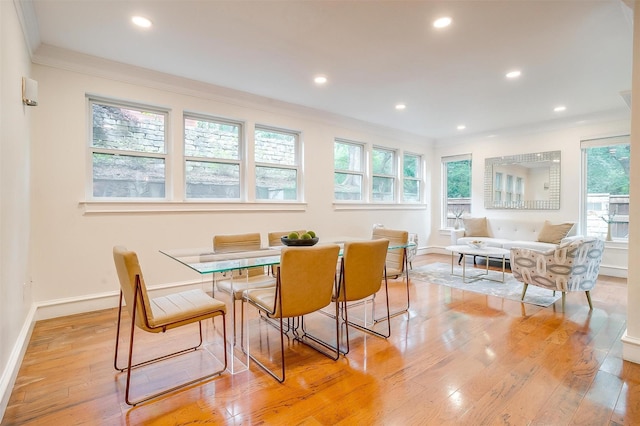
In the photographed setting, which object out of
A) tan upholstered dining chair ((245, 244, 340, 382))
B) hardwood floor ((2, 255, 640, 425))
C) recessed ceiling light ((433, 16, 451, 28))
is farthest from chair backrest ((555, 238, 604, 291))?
tan upholstered dining chair ((245, 244, 340, 382))

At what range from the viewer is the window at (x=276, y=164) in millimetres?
4488

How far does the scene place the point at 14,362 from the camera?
6.47 ft

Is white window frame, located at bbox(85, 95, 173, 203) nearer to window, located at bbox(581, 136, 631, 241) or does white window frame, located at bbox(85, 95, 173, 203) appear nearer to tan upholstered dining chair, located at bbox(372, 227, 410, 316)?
tan upholstered dining chair, located at bbox(372, 227, 410, 316)

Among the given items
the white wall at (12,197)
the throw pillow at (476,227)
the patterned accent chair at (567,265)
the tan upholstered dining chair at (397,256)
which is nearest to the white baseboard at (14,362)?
the white wall at (12,197)

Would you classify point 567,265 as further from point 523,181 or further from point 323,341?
point 523,181

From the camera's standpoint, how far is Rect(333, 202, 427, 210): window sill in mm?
5371

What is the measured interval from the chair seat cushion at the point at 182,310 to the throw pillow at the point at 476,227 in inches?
213

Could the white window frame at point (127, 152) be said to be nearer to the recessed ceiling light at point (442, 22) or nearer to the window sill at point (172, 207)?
the window sill at point (172, 207)

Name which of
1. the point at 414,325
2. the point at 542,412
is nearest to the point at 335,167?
the point at 414,325

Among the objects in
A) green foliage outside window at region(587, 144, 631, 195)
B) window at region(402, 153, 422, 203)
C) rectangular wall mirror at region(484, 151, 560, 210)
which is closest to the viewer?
green foliage outside window at region(587, 144, 631, 195)

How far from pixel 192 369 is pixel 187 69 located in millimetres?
2953

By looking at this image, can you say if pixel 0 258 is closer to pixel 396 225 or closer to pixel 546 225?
pixel 396 225

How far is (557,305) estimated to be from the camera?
346 centimetres

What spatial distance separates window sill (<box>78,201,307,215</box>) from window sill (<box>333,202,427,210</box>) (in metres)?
0.99
